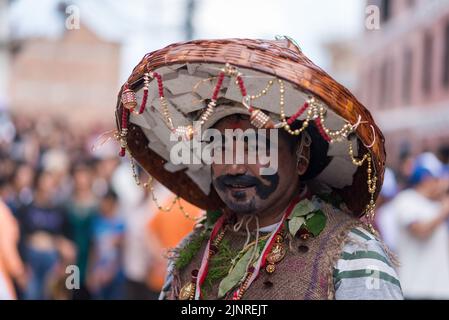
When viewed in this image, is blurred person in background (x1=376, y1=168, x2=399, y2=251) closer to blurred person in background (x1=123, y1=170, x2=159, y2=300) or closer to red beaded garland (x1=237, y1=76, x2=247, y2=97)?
blurred person in background (x1=123, y1=170, x2=159, y2=300)

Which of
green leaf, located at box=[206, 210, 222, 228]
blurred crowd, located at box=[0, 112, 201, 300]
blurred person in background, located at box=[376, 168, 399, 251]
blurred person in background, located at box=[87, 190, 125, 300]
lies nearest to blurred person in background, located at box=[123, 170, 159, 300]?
blurred crowd, located at box=[0, 112, 201, 300]

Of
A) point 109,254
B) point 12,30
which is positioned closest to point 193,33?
point 12,30

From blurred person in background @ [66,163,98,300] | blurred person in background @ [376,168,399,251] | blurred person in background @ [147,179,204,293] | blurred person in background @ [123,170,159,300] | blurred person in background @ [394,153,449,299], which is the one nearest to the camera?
blurred person in background @ [147,179,204,293]

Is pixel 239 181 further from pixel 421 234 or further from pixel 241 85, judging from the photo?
pixel 421 234

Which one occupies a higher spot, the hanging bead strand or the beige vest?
the hanging bead strand

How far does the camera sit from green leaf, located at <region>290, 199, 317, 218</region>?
2.70 m

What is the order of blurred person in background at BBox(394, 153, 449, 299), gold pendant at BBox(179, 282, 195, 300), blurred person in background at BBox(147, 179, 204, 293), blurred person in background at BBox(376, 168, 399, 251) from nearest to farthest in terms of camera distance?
Answer: gold pendant at BBox(179, 282, 195, 300)
blurred person in background at BBox(147, 179, 204, 293)
blurred person in background at BBox(394, 153, 449, 299)
blurred person in background at BBox(376, 168, 399, 251)

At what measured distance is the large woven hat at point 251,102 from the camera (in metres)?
2.40

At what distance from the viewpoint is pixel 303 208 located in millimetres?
2715

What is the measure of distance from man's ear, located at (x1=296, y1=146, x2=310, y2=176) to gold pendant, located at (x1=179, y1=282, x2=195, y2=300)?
1.64ft

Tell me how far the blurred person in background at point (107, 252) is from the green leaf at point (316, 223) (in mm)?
4004

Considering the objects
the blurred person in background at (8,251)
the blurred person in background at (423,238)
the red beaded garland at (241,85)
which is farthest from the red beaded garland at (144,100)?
the blurred person in background at (423,238)

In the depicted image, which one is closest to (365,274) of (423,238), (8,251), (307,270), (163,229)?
(307,270)

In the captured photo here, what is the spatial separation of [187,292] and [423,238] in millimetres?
4060
